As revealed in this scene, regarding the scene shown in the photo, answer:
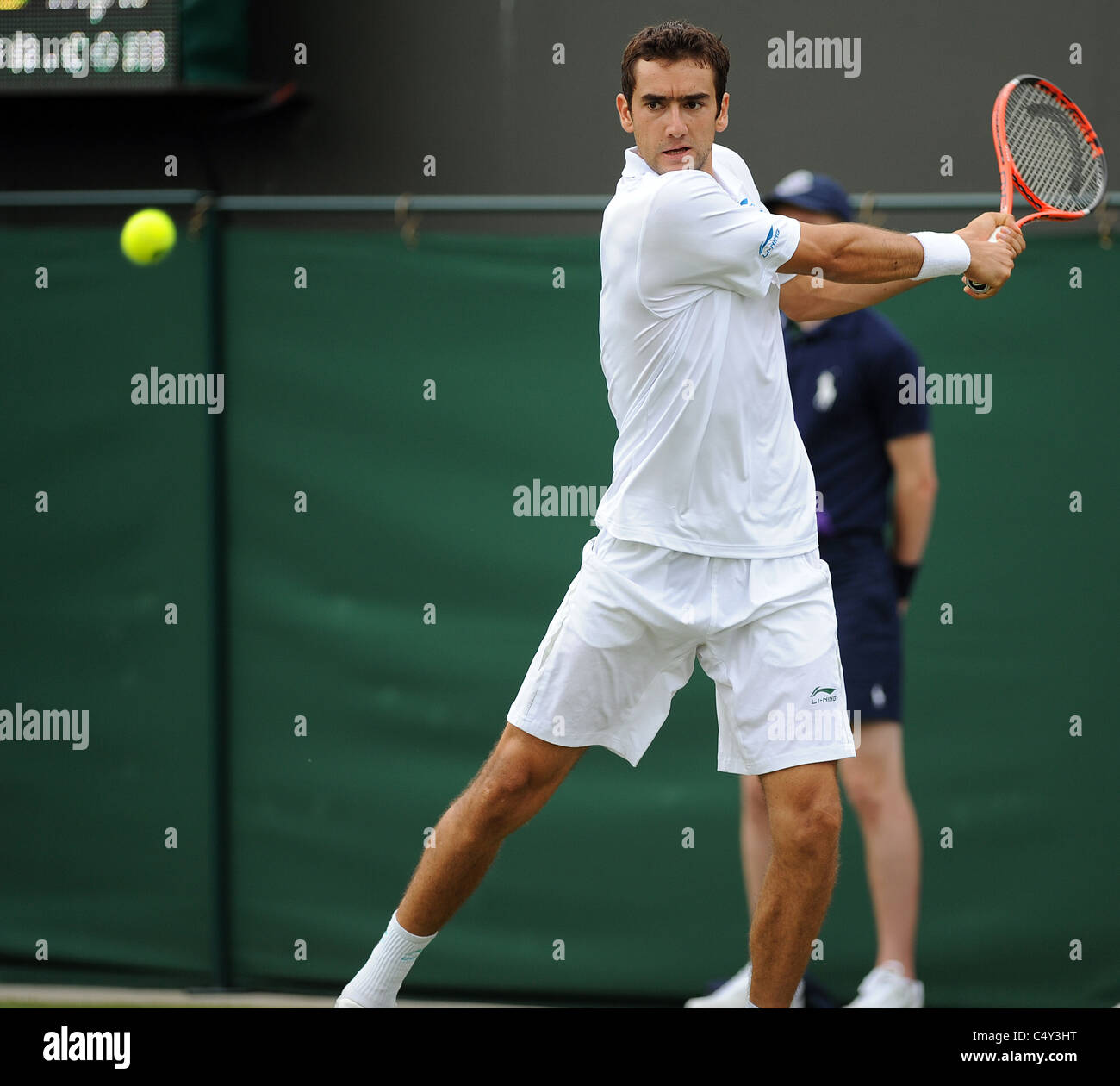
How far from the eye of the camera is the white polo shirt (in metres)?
3.12

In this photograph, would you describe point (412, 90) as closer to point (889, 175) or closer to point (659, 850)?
point (889, 175)

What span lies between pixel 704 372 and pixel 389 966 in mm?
1361

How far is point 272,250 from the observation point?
4.68 meters

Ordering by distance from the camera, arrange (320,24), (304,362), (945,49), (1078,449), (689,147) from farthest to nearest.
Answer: (320,24) → (945,49) → (304,362) → (1078,449) → (689,147)

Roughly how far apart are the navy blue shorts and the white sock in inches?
54.4

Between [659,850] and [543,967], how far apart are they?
0.46 meters

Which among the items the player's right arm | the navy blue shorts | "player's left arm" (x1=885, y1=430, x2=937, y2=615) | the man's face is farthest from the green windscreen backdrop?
the man's face

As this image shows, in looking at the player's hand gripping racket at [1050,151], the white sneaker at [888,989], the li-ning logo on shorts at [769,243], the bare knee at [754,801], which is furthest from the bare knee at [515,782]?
the player's hand gripping racket at [1050,151]

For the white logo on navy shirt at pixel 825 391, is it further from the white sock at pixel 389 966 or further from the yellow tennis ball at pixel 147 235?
the yellow tennis ball at pixel 147 235

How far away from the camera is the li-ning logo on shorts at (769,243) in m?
3.10

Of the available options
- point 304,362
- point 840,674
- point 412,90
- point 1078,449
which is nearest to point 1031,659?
point 1078,449

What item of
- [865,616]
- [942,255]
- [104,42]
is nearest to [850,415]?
[865,616]

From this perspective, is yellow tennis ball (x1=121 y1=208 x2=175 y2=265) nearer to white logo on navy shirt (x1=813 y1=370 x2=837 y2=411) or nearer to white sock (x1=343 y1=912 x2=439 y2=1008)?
white logo on navy shirt (x1=813 y1=370 x2=837 y2=411)

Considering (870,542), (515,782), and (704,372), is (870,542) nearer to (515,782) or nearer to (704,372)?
(704,372)
